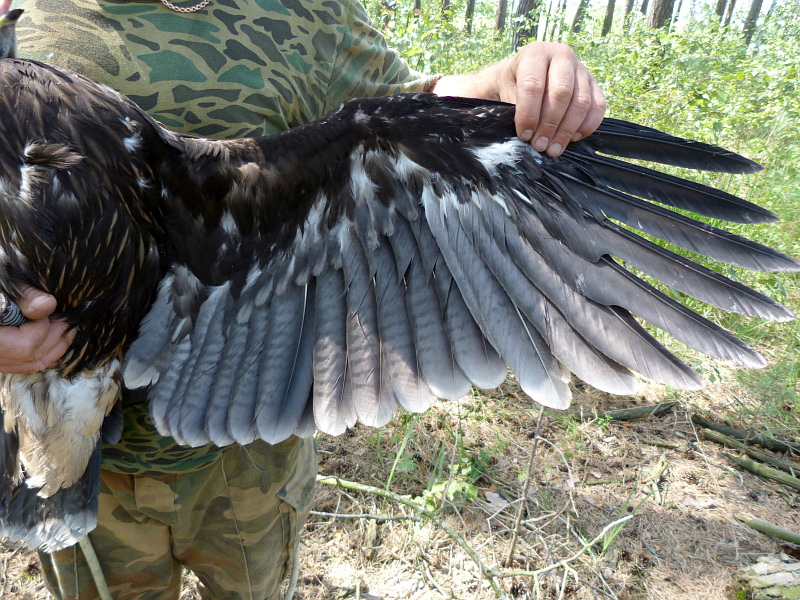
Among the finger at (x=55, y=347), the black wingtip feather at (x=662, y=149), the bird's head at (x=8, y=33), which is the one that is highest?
the bird's head at (x=8, y=33)

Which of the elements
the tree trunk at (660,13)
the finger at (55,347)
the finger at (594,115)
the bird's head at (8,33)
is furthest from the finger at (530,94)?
the tree trunk at (660,13)

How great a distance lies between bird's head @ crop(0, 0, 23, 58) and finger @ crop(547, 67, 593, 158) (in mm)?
1362

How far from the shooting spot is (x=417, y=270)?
1.64m

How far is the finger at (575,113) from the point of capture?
4.62 feet

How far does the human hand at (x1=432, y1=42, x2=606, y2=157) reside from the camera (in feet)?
4.60

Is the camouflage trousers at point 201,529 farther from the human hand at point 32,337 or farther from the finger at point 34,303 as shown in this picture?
the finger at point 34,303

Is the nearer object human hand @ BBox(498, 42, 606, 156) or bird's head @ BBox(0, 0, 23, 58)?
bird's head @ BBox(0, 0, 23, 58)

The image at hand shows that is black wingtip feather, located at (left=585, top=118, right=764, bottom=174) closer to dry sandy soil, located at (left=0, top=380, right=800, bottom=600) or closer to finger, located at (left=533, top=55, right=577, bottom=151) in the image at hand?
finger, located at (left=533, top=55, right=577, bottom=151)

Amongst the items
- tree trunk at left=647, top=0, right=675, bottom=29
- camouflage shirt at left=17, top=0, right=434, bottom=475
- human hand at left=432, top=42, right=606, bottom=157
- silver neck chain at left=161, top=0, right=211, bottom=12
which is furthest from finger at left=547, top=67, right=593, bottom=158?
tree trunk at left=647, top=0, right=675, bottom=29

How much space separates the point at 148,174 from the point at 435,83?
1.18 meters

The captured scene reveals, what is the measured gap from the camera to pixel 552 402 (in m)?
1.35

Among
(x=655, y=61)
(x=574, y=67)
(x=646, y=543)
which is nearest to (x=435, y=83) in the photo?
(x=574, y=67)

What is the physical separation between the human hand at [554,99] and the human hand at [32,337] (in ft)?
4.35

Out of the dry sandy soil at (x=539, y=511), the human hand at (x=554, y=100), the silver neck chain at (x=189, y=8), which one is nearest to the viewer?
the human hand at (x=554, y=100)
